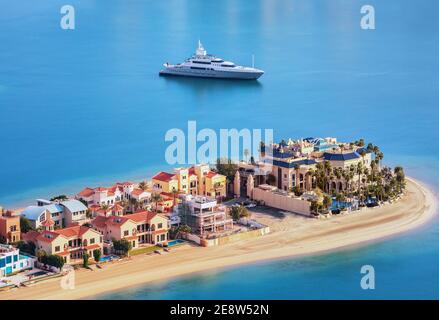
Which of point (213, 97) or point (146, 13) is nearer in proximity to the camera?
point (213, 97)

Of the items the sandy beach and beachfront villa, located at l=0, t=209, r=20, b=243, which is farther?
beachfront villa, located at l=0, t=209, r=20, b=243

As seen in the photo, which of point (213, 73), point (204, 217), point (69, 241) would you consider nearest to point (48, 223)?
point (69, 241)

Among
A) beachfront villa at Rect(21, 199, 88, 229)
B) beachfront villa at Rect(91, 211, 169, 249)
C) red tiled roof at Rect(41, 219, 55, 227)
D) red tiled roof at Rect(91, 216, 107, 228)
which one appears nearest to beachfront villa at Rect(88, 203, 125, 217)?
beachfront villa at Rect(21, 199, 88, 229)

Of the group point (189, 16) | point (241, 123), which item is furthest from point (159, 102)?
point (189, 16)

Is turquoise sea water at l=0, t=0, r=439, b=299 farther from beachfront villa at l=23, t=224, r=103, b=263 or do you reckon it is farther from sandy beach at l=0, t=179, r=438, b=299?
beachfront villa at l=23, t=224, r=103, b=263

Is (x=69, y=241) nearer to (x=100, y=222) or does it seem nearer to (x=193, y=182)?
(x=100, y=222)

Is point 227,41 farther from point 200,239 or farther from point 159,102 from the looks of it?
point 200,239

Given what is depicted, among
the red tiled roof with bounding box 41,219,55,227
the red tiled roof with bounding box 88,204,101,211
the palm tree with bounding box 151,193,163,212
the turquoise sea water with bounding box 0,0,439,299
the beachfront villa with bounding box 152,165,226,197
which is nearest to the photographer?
the turquoise sea water with bounding box 0,0,439,299

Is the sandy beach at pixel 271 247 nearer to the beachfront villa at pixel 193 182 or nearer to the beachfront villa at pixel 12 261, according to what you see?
the beachfront villa at pixel 12 261
